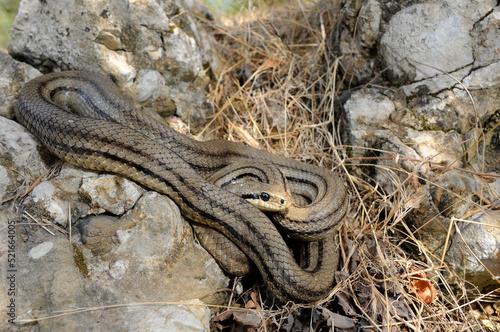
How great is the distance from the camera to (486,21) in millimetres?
3521

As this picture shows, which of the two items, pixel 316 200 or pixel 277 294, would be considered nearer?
pixel 277 294

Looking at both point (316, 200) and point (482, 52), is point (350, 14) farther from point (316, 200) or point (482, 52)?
point (316, 200)

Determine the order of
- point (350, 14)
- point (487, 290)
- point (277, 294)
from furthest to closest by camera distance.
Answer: point (350, 14)
point (487, 290)
point (277, 294)

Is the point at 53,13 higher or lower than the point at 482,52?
lower

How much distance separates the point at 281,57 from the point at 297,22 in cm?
69

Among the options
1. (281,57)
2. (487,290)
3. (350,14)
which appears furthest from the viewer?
(281,57)

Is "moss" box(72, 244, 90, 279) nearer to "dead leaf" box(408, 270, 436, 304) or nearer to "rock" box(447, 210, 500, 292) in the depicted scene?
"dead leaf" box(408, 270, 436, 304)

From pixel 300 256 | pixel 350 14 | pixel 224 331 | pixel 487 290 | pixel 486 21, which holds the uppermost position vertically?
pixel 486 21

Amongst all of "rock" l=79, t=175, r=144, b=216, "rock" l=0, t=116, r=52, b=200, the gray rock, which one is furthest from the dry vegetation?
"rock" l=0, t=116, r=52, b=200

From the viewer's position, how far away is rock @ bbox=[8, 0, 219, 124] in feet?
12.6

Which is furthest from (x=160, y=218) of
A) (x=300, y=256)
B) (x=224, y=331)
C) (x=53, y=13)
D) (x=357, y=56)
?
(x=357, y=56)

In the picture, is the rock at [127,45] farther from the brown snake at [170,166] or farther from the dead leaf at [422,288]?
the dead leaf at [422,288]

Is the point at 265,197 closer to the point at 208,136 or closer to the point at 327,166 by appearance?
the point at 327,166

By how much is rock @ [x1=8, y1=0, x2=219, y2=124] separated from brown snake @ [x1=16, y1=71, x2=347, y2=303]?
14.8 inches
